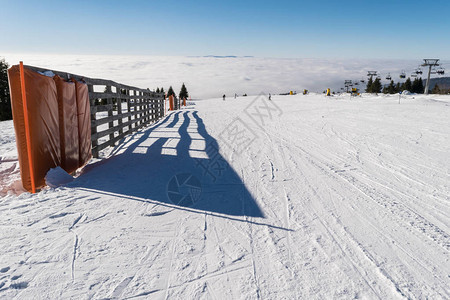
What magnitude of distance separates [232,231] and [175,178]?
2.03 m

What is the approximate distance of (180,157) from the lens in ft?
19.7

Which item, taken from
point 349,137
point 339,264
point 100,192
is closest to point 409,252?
point 339,264

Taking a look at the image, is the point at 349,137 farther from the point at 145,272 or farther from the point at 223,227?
the point at 145,272

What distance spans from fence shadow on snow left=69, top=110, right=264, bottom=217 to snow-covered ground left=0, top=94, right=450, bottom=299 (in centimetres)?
3

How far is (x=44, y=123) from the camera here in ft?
13.0

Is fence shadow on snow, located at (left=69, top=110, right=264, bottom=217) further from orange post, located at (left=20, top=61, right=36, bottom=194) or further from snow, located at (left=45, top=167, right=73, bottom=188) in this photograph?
orange post, located at (left=20, top=61, right=36, bottom=194)

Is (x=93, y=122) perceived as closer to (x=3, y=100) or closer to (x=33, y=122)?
(x=33, y=122)

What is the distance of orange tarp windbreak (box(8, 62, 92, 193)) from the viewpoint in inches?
142

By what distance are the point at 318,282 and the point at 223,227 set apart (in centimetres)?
117

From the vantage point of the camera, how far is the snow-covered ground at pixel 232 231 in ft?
6.90

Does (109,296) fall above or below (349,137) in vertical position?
below

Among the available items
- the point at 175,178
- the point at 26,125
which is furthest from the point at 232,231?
the point at 26,125

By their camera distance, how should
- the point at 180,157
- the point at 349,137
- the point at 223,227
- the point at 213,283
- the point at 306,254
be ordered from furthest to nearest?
the point at 349,137, the point at 180,157, the point at 223,227, the point at 306,254, the point at 213,283

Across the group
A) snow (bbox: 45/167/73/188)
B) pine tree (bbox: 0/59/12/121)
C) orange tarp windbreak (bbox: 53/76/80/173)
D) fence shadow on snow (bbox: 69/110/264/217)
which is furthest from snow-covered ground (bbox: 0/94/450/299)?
pine tree (bbox: 0/59/12/121)
